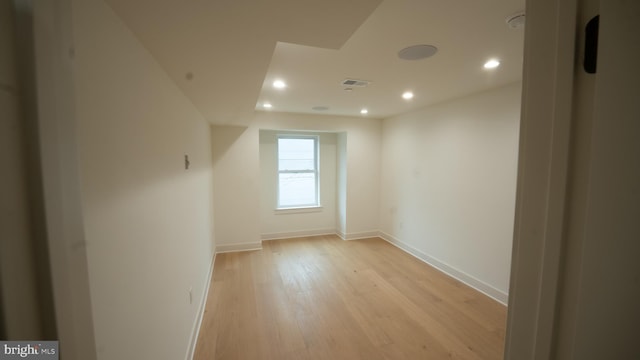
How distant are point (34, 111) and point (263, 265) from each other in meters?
3.53

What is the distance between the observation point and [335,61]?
1.89m

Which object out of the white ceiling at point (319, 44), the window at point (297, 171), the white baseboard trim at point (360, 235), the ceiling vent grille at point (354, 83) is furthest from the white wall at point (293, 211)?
the ceiling vent grille at point (354, 83)

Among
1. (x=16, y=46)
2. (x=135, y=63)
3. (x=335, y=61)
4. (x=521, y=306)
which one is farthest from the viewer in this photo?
(x=335, y=61)

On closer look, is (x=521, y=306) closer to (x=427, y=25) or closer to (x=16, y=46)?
(x=16, y=46)

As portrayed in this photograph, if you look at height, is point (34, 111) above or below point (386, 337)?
above

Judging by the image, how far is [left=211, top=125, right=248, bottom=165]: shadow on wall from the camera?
382cm

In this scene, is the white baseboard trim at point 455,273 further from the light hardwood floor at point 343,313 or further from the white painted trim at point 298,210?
the white painted trim at point 298,210

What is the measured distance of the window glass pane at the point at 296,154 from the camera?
4.75 m

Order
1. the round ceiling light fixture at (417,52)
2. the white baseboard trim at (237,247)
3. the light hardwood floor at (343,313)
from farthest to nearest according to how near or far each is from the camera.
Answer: the white baseboard trim at (237,247)
the light hardwood floor at (343,313)
the round ceiling light fixture at (417,52)

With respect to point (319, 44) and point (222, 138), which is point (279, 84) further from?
point (222, 138)

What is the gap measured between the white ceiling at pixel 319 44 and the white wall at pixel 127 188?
0.17 metres

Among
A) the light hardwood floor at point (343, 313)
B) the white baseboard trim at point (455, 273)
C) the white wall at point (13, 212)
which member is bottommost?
the light hardwood floor at point (343, 313)

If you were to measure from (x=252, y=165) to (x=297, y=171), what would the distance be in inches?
43.6

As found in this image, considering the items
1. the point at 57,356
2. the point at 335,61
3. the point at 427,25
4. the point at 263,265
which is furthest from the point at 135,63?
the point at 263,265
